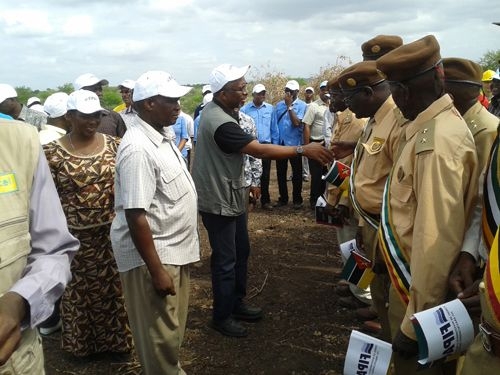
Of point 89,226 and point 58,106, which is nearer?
point 89,226

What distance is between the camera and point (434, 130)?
2002mm

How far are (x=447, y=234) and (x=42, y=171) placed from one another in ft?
4.96

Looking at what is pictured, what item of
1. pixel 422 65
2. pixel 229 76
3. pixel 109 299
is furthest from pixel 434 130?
pixel 109 299

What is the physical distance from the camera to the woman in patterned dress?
11.0 feet

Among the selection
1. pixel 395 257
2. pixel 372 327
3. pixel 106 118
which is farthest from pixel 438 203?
pixel 106 118

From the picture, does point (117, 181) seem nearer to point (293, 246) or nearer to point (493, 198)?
point (493, 198)

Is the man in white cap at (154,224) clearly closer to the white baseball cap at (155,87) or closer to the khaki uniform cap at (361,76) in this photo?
the white baseball cap at (155,87)

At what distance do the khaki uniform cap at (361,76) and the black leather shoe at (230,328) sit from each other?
210cm

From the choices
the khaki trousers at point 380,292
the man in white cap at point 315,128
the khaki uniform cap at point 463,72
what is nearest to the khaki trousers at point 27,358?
the khaki trousers at point 380,292

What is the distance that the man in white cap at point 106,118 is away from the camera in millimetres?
4855

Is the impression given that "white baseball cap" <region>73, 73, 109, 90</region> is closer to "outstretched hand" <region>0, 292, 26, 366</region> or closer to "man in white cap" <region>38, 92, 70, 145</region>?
"man in white cap" <region>38, 92, 70, 145</region>

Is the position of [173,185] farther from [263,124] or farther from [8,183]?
[263,124]

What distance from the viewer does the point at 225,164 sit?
3639 mm

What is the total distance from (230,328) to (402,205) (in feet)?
7.49
